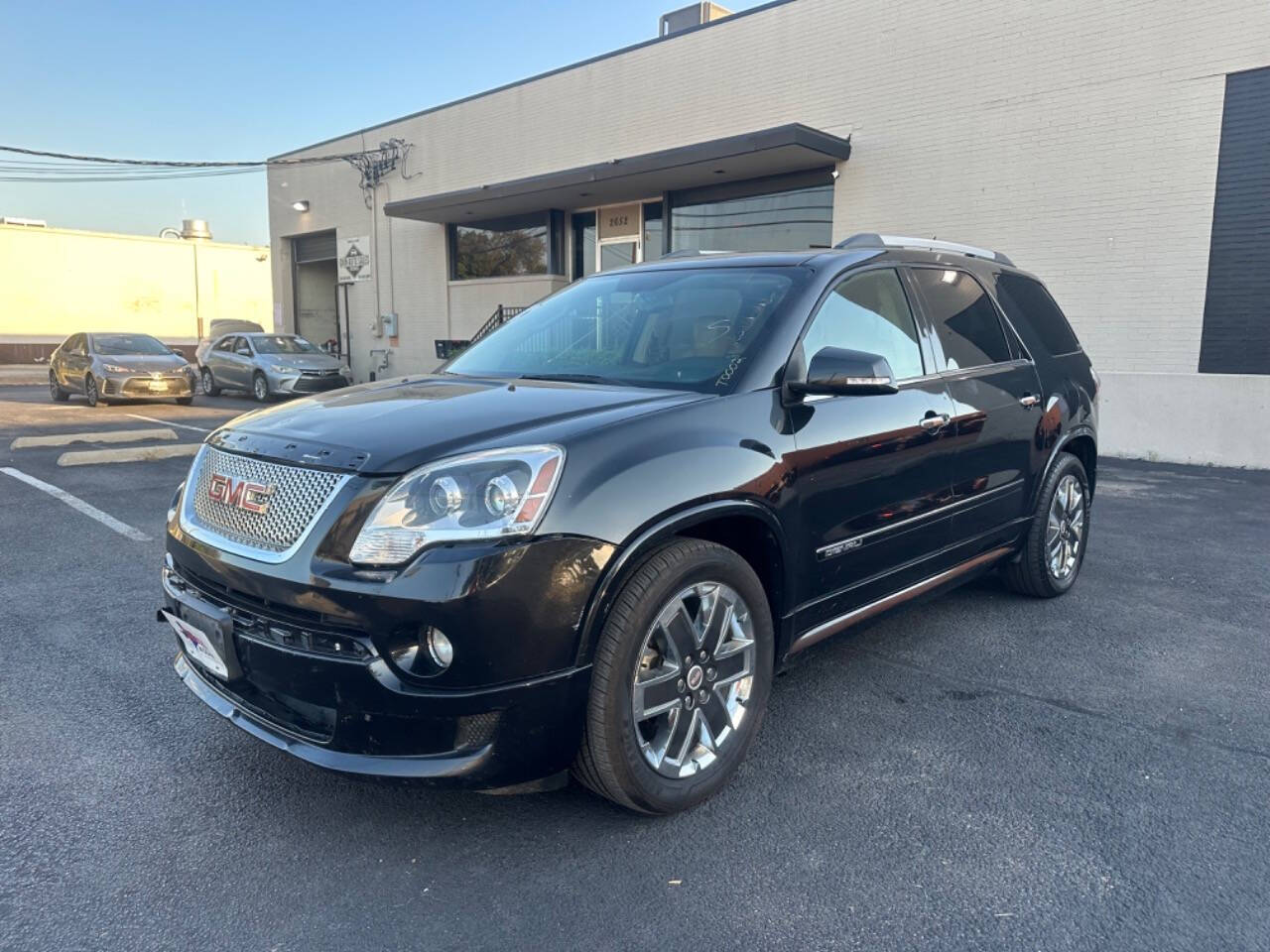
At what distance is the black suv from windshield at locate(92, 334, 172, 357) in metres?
17.1

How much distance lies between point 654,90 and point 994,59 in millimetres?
6114

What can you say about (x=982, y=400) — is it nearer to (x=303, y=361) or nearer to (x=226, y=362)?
(x=303, y=361)

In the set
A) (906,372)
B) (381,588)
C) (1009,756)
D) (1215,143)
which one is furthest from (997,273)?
(1215,143)

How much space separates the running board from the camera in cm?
331

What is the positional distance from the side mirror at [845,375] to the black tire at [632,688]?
0.67 meters

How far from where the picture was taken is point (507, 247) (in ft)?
62.8

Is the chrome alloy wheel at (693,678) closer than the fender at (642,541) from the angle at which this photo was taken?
No

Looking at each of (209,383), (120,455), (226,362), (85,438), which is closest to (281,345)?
(226,362)

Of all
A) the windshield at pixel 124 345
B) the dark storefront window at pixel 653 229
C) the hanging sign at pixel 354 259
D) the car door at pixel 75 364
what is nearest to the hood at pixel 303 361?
the windshield at pixel 124 345

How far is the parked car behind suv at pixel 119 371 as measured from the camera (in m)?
17.1

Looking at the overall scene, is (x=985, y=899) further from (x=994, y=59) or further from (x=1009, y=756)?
(x=994, y=59)

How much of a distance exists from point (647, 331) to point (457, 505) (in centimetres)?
156

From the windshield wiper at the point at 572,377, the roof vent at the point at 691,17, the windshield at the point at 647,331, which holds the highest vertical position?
the roof vent at the point at 691,17

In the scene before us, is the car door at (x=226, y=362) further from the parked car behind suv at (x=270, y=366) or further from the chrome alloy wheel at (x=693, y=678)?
the chrome alloy wheel at (x=693, y=678)
